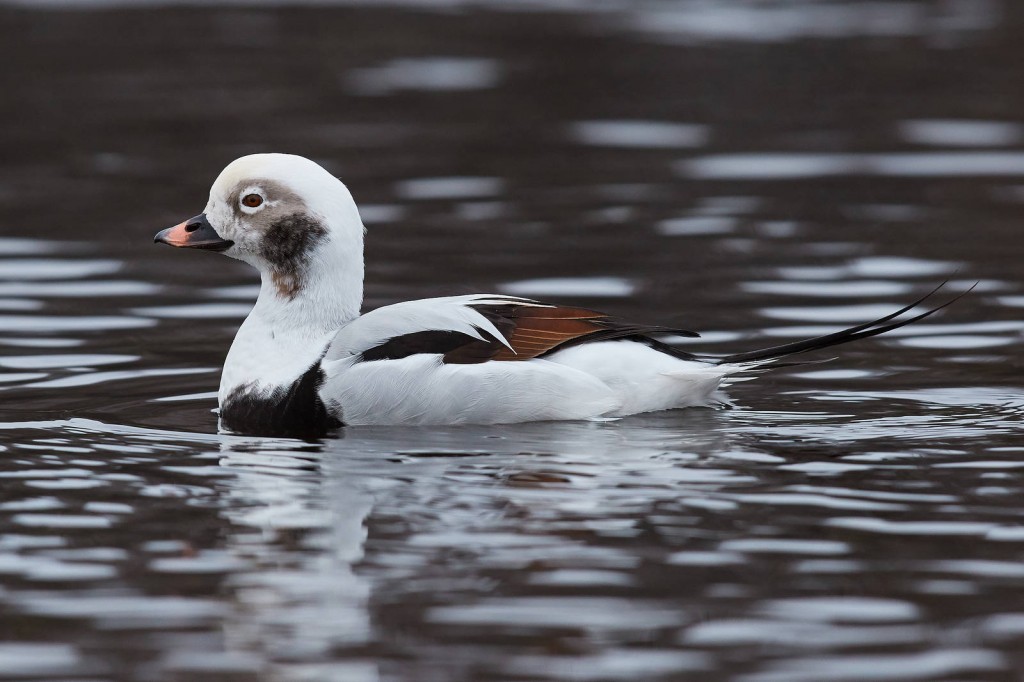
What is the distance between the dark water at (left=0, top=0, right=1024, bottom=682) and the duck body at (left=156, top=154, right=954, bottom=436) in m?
0.14

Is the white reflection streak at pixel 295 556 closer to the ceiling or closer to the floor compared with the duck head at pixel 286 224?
closer to the floor

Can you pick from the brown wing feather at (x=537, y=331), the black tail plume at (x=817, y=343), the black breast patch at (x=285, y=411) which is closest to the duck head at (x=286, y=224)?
the black breast patch at (x=285, y=411)

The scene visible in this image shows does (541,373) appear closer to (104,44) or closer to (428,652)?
(428,652)

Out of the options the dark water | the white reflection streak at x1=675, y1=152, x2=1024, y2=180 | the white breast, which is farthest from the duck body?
the white reflection streak at x1=675, y1=152, x2=1024, y2=180

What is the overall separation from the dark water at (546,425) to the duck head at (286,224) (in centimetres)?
Answer: 69

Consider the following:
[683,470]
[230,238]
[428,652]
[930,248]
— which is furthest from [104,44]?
[428,652]

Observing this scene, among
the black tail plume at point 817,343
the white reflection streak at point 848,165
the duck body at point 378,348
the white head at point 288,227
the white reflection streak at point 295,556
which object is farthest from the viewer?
the white reflection streak at point 848,165

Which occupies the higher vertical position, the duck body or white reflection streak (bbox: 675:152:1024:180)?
white reflection streak (bbox: 675:152:1024:180)

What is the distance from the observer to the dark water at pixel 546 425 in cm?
473

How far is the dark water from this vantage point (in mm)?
4727

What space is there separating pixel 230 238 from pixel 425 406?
1076 millimetres

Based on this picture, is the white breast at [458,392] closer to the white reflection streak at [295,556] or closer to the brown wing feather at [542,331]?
the brown wing feather at [542,331]

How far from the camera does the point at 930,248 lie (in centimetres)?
1052

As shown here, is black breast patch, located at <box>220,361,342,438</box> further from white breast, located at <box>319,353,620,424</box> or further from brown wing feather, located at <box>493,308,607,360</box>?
brown wing feather, located at <box>493,308,607,360</box>
